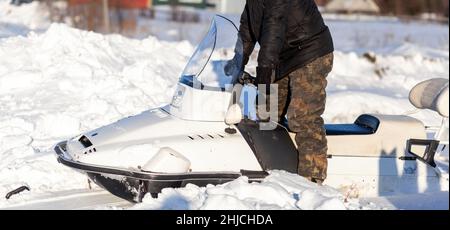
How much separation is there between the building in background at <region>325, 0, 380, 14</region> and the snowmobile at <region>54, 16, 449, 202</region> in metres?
30.4

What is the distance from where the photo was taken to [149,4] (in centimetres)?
2834

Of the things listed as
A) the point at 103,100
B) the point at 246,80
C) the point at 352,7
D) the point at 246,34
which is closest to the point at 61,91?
the point at 103,100

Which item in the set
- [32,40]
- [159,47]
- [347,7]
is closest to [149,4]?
[347,7]

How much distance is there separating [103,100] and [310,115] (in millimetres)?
3459

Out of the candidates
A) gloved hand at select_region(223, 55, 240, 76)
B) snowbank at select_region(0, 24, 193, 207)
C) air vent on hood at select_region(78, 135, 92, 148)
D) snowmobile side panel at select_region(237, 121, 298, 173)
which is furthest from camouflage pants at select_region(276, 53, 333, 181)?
snowbank at select_region(0, 24, 193, 207)

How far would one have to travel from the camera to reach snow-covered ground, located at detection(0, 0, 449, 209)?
15.0 ft

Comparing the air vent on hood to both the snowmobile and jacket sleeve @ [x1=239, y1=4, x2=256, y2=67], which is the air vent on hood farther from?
jacket sleeve @ [x1=239, y1=4, x2=256, y2=67]

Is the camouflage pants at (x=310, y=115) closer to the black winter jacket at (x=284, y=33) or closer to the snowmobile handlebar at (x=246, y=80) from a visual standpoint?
the black winter jacket at (x=284, y=33)

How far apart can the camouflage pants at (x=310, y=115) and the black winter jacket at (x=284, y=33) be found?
8 centimetres

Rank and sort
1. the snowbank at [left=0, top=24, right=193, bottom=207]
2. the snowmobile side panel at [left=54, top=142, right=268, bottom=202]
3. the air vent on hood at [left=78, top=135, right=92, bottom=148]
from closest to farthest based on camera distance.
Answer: the snowmobile side panel at [left=54, top=142, right=268, bottom=202] → the air vent on hood at [left=78, top=135, right=92, bottom=148] → the snowbank at [left=0, top=24, right=193, bottom=207]

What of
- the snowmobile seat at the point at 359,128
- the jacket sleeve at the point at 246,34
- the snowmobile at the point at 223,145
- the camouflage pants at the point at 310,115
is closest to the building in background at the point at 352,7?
the snowmobile seat at the point at 359,128

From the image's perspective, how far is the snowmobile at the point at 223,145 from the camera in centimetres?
489

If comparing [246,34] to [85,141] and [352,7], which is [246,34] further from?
[352,7]
